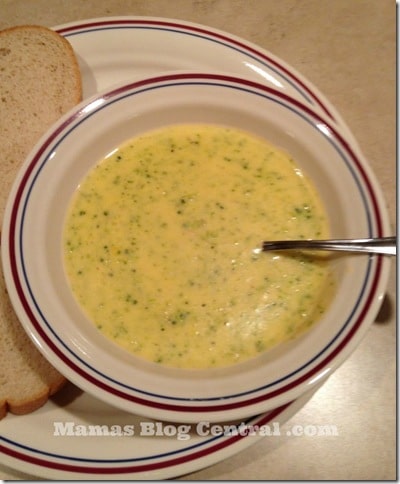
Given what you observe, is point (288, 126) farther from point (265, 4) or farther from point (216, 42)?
Result: point (265, 4)

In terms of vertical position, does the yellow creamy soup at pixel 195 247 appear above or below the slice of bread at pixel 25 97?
below

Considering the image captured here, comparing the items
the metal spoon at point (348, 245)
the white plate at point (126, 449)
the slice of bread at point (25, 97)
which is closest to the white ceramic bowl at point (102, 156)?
the metal spoon at point (348, 245)

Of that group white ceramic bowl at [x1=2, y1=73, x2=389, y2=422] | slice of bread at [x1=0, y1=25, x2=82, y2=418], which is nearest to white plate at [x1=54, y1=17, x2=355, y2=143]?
slice of bread at [x1=0, y1=25, x2=82, y2=418]

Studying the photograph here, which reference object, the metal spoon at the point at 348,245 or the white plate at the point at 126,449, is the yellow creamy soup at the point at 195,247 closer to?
the metal spoon at the point at 348,245

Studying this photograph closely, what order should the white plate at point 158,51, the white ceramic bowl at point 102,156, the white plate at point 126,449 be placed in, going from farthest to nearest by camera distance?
1. the white plate at point 158,51
2. the white plate at point 126,449
3. the white ceramic bowl at point 102,156

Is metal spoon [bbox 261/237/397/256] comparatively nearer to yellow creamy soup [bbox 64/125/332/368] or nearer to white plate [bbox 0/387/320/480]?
yellow creamy soup [bbox 64/125/332/368]

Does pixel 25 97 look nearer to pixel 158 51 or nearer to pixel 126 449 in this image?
pixel 158 51

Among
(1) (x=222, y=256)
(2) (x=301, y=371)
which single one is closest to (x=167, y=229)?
(1) (x=222, y=256)
